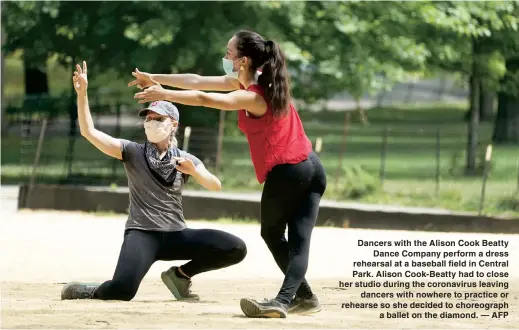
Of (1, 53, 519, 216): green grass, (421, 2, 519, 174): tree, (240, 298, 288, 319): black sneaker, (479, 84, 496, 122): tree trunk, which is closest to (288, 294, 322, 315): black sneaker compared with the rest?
(240, 298, 288, 319): black sneaker

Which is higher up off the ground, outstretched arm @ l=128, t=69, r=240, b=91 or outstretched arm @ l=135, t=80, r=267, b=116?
outstretched arm @ l=128, t=69, r=240, b=91

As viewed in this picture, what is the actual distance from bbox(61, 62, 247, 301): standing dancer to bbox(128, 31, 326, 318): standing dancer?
439 mm

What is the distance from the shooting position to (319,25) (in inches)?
960

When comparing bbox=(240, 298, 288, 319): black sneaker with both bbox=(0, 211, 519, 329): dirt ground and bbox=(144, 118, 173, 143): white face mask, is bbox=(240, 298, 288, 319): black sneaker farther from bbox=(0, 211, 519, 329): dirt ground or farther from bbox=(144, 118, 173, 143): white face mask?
bbox=(144, 118, 173, 143): white face mask

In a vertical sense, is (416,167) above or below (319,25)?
below

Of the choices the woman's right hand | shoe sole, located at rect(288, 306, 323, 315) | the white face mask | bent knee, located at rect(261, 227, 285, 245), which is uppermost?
the woman's right hand

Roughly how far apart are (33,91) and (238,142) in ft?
45.0

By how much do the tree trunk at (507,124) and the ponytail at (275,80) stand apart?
87.3 feet

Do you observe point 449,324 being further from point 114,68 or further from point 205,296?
point 114,68

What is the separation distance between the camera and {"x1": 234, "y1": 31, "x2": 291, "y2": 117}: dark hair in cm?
830

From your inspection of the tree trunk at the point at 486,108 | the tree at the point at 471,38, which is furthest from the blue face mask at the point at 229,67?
the tree trunk at the point at 486,108

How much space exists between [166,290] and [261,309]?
2053 mm

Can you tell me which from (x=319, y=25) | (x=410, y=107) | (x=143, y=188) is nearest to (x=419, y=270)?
(x=143, y=188)

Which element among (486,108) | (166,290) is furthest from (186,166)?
(486,108)
